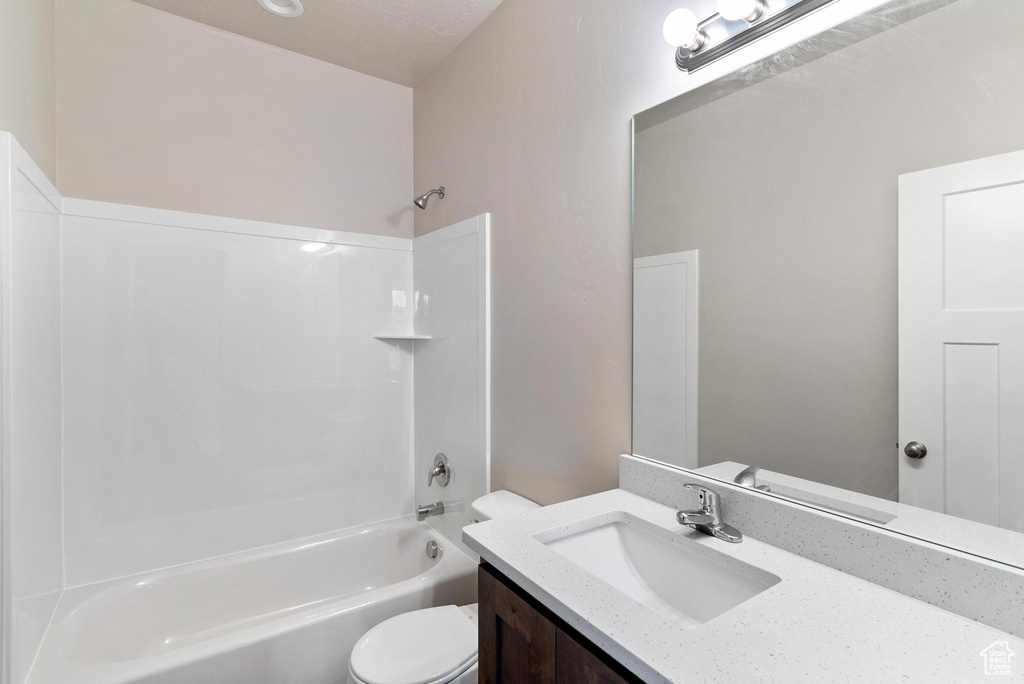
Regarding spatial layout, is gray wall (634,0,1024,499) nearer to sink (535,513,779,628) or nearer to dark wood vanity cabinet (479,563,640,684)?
sink (535,513,779,628)

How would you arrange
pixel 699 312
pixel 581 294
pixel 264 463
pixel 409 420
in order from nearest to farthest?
pixel 699 312 < pixel 581 294 < pixel 264 463 < pixel 409 420

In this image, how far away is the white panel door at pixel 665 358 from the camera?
1.25m

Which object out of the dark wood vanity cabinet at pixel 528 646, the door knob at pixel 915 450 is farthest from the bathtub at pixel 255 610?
the door knob at pixel 915 450

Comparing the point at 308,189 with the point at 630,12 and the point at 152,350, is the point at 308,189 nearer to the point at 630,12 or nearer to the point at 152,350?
the point at 152,350

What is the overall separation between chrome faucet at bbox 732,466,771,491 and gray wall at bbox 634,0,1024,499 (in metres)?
0.02

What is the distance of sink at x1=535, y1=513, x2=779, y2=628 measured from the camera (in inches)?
37.8

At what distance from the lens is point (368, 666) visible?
1324mm

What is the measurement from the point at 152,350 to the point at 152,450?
1.30ft

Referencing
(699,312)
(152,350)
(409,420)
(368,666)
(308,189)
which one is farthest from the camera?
(409,420)

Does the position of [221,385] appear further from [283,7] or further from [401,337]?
[283,7]

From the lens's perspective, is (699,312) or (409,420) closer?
(699,312)

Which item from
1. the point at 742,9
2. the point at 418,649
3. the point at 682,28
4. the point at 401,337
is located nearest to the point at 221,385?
the point at 401,337

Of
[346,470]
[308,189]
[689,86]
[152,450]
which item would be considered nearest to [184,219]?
[308,189]
